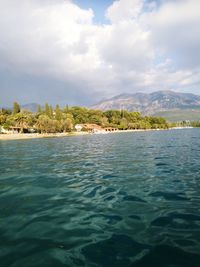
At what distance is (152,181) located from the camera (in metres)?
17.4

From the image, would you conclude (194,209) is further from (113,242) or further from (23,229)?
(23,229)

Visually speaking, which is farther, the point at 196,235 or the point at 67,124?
the point at 67,124

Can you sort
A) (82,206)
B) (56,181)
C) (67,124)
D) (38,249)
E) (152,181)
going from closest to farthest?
1. (38,249)
2. (82,206)
3. (152,181)
4. (56,181)
5. (67,124)

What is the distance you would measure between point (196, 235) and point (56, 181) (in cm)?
1215

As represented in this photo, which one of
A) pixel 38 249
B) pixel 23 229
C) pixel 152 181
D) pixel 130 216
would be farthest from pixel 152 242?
pixel 152 181

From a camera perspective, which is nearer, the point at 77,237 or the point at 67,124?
the point at 77,237

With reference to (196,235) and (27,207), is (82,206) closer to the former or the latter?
A: (27,207)

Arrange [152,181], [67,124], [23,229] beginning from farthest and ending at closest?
1. [67,124]
2. [152,181]
3. [23,229]

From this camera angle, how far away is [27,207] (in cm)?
1284

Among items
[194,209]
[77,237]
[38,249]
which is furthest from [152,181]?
[38,249]

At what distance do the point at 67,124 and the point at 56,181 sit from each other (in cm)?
14868

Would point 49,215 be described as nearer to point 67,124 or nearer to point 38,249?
point 38,249

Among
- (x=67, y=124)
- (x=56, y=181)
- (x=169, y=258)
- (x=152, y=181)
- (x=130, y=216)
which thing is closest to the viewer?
(x=169, y=258)

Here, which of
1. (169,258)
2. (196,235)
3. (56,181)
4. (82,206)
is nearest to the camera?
(169,258)
